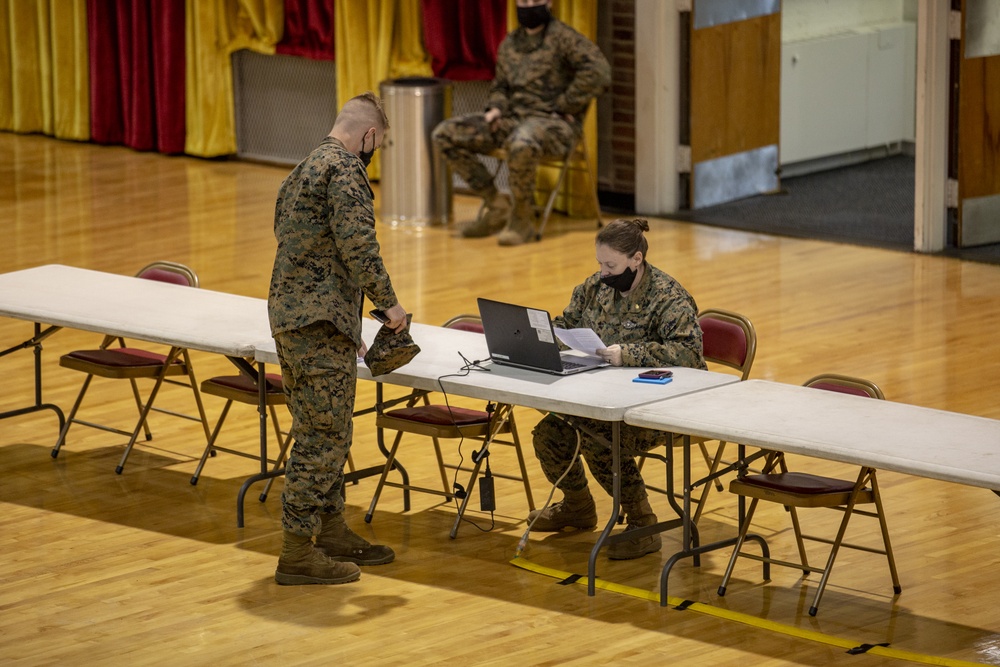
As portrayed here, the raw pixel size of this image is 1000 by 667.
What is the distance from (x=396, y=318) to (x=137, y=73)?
8.87 m

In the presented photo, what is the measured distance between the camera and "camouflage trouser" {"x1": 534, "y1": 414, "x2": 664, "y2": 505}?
517 cm

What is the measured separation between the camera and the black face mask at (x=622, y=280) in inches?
207

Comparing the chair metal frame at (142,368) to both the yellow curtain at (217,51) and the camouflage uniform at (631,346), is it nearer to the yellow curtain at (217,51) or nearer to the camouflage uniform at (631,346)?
the camouflage uniform at (631,346)

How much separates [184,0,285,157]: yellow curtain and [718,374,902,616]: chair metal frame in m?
8.15

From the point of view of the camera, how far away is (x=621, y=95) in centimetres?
1080

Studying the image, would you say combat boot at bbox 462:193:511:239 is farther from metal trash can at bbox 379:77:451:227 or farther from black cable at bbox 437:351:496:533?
black cable at bbox 437:351:496:533

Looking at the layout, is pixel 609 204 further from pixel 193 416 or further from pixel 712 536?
pixel 712 536

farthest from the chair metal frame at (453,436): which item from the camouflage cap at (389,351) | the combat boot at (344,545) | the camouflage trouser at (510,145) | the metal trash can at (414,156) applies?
the metal trash can at (414,156)

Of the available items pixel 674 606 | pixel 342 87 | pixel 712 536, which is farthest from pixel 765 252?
pixel 674 606

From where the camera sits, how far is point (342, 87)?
470 inches

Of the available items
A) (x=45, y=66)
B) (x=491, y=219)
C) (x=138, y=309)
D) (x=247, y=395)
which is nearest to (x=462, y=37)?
(x=491, y=219)

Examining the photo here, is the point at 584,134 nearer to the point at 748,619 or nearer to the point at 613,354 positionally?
the point at 613,354

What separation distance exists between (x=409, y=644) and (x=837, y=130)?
8.56 meters

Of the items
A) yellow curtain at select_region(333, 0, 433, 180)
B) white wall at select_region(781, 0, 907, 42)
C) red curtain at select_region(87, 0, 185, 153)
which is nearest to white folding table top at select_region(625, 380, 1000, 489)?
yellow curtain at select_region(333, 0, 433, 180)
